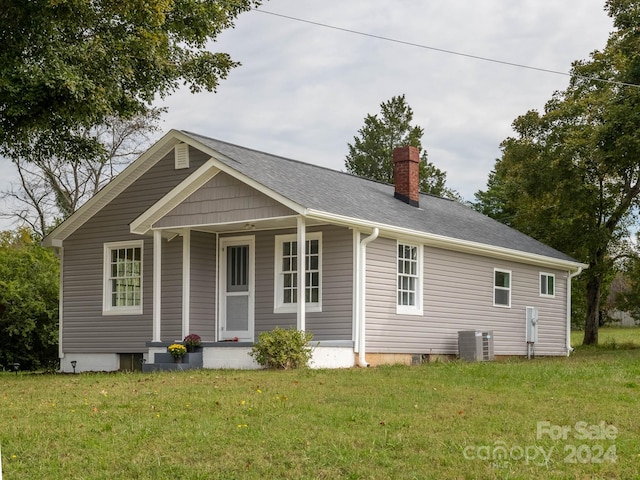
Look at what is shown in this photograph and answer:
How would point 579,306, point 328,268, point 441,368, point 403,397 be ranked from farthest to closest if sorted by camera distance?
point 579,306 < point 328,268 < point 441,368 < point 403,397

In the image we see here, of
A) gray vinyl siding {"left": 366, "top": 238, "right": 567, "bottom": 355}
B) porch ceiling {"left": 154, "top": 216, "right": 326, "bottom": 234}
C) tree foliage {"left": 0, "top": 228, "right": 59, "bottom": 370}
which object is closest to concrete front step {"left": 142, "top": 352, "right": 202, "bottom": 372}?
porch ceiling {"left": 154, "top": 216, "right": 326, "bottom": 234}

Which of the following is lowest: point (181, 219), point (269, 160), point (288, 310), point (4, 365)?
point (4, 365)

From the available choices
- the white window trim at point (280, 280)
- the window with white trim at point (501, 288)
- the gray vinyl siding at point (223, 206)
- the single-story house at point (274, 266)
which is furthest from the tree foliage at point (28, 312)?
the window with white trim at point (501, 288)

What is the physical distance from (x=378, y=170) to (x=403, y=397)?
1719 inches

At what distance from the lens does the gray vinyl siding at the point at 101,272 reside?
21.5m

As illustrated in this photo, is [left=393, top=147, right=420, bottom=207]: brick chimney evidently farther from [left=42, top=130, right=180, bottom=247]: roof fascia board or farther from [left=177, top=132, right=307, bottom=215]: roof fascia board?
[left=42, top=130, right=180, bottom=247]: roof fascia board

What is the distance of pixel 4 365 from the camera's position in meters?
26.8

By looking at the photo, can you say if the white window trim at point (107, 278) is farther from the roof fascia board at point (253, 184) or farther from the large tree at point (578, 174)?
the large tree at point (578, 174)

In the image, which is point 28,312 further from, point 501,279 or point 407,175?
point 501,279

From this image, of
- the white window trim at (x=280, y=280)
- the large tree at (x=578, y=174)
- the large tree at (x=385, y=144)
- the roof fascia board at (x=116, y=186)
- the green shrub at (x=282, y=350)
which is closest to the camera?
the green shrub at (x=282, y=350)

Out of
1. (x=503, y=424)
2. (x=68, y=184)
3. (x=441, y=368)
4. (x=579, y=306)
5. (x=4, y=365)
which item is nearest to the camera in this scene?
(x=503, y=424)

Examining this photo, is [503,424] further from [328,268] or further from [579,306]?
[579,306]

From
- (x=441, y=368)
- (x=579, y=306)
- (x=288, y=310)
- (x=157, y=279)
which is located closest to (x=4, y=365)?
(x=157, y=279)

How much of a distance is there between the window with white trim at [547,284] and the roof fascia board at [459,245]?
0.97 ft
